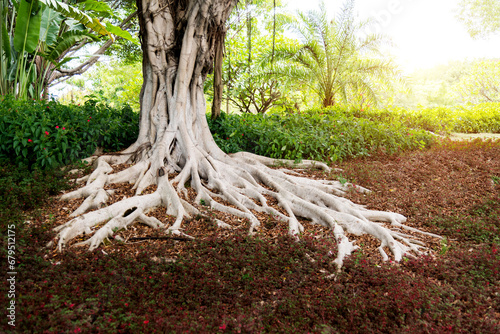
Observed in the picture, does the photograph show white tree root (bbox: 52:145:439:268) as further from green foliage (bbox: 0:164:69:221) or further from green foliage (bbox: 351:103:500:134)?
green foliage (bbox: 351:103:500:134)

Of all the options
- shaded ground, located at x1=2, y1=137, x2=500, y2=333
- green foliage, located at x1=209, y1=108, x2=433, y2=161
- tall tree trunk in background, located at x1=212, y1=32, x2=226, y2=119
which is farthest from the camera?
green foliage, located at x1=209, y1=108, x2=433, y2=161

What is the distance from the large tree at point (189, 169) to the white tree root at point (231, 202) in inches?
0.5

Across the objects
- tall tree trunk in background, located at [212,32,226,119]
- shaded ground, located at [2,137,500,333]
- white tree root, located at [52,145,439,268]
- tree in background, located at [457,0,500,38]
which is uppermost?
tree in background, located at [457,0,500,38]

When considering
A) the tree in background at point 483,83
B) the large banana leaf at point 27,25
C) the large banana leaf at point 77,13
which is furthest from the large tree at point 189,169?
the tree in background at point 483,83

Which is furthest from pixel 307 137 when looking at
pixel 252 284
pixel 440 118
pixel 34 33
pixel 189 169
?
pixel 440 118

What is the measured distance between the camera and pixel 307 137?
7410 millimetres

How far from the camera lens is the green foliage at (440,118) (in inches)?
453

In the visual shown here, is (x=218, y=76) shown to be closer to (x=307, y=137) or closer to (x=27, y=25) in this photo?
(x=307, y=137)

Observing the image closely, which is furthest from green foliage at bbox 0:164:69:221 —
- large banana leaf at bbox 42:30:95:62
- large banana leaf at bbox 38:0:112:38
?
large banana leaf at bbox 42:30:95:62

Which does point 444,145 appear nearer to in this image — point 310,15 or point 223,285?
point 310,15

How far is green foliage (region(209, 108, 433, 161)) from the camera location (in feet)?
23.7

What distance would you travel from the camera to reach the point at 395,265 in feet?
11.3

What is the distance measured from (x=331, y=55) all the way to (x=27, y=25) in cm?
891

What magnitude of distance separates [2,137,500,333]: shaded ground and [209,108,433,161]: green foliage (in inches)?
116
